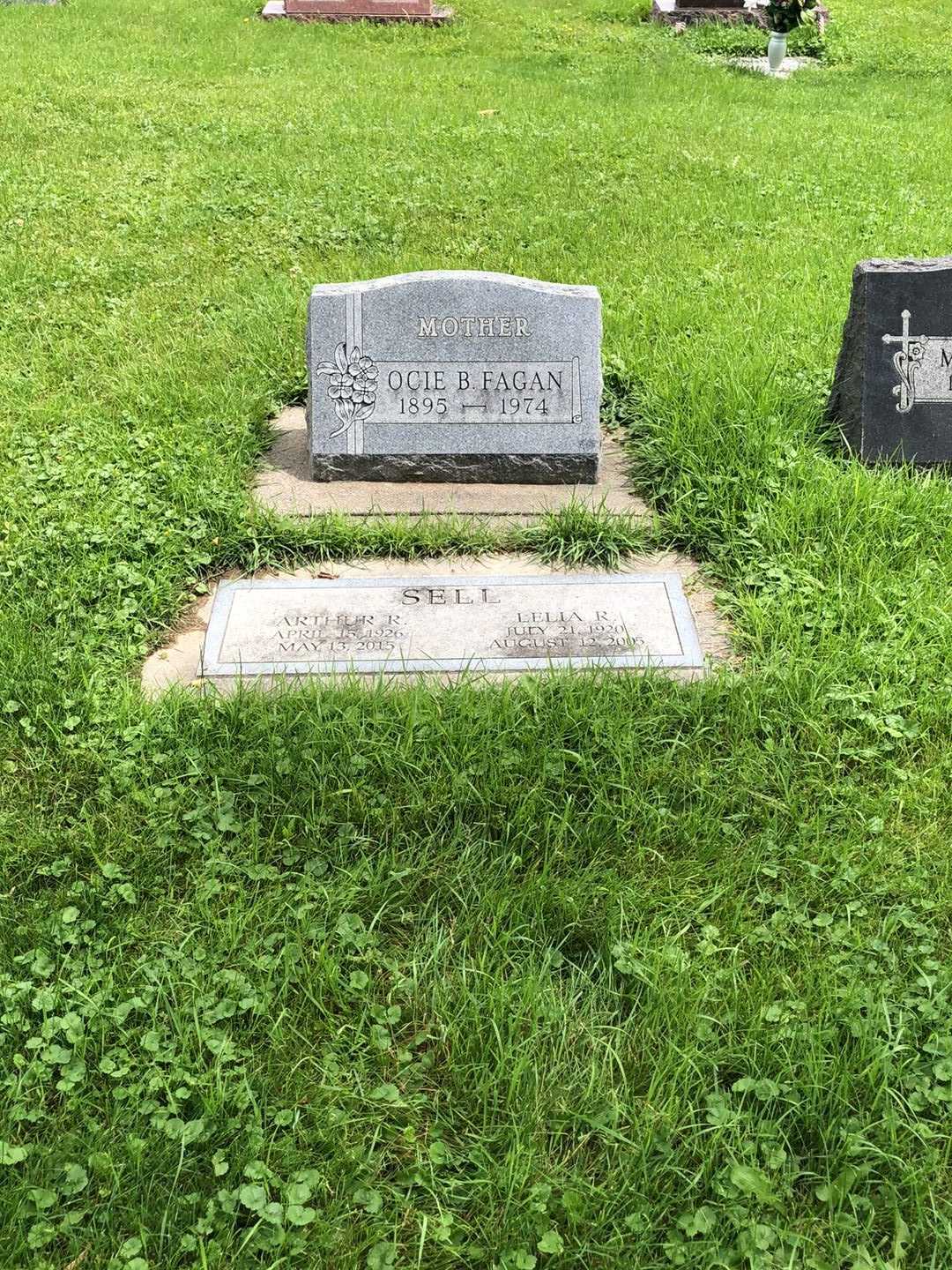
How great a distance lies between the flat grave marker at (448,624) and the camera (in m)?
3.62

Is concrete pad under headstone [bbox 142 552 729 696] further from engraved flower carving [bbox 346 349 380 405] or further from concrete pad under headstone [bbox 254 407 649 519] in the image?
engraved flower carving [bbox 346 349 380 405]

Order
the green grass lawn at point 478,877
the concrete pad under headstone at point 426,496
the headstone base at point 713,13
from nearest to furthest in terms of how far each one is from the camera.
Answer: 1. the green grass lawn at point 478,877
2. the concrete pad under headstone at point 426,496
3. the headstone base at point 713,13

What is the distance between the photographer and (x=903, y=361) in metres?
4.64

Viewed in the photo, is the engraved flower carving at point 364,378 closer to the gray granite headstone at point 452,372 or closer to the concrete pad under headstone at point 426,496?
the gray granite headstone at point 452,372

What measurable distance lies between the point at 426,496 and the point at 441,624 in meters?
1.02

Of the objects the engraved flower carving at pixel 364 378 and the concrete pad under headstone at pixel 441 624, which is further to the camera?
the engraved flower carving at pixel 364 378

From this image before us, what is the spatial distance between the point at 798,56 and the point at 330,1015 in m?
13.9

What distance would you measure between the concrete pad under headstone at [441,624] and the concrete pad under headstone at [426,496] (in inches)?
15.9

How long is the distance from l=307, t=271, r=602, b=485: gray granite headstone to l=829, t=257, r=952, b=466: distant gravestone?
1110mm

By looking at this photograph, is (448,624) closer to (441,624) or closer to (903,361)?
(441,624)

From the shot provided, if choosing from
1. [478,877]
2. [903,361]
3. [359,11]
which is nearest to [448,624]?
[478,877]

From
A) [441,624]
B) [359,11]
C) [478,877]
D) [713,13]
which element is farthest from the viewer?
[713,13]

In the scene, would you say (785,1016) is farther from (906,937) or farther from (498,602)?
(498,602)

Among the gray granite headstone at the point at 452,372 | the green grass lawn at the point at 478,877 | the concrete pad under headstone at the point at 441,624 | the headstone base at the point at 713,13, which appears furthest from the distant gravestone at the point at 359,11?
the concrete pad under headstone at the point at 441,624
